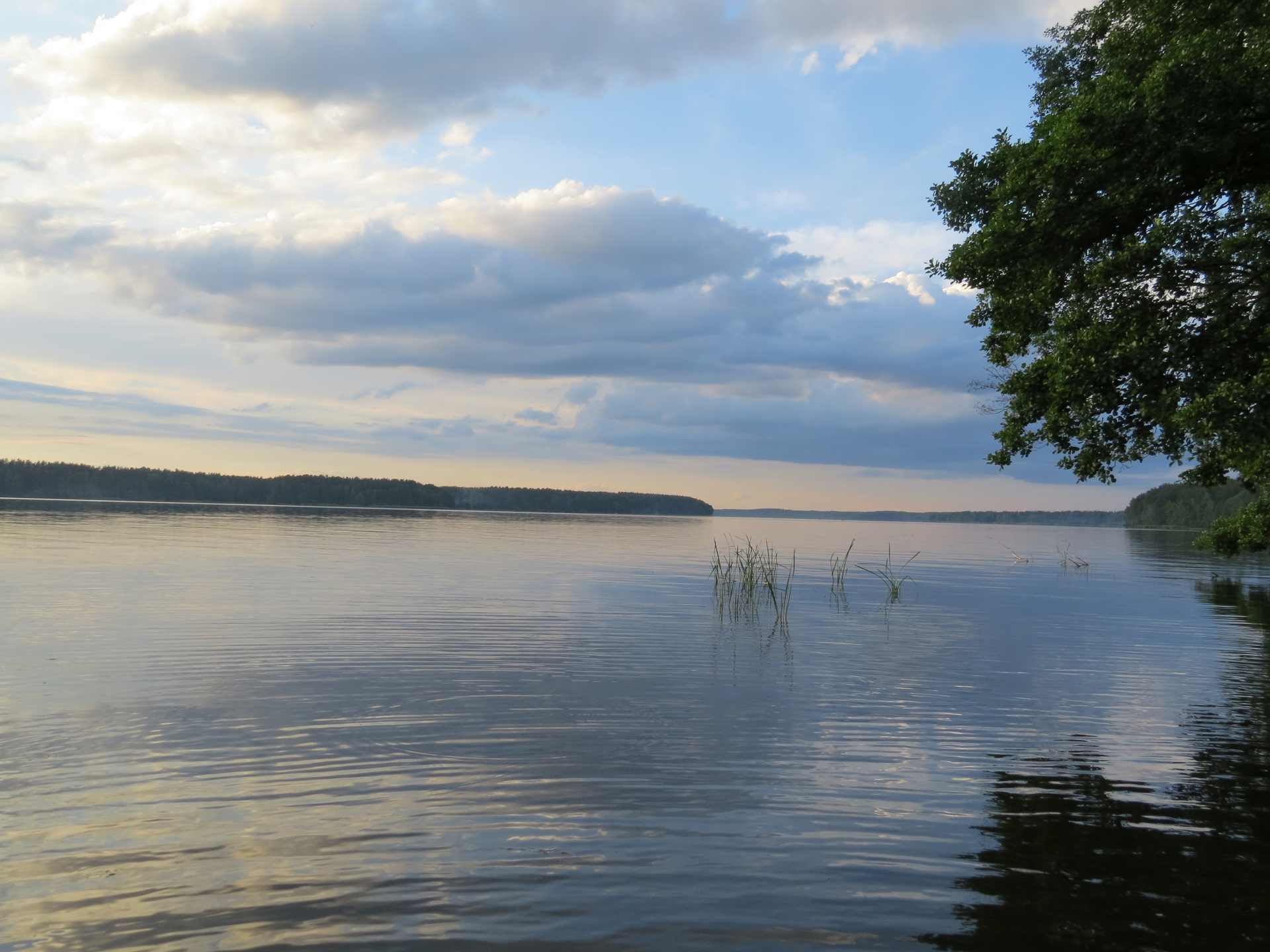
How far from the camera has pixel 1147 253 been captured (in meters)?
14.2

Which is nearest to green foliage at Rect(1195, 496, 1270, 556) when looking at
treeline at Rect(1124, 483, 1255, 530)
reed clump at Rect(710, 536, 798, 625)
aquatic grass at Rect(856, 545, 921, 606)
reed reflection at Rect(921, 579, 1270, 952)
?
aquatic grass at Rect(856, 545, 921, 606)

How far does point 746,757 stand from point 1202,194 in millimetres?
11880

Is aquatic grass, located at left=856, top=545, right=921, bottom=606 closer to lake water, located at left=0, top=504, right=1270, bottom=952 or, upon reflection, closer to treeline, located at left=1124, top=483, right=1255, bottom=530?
lake water, located at left=0, top=504, right=1270, bottom=952

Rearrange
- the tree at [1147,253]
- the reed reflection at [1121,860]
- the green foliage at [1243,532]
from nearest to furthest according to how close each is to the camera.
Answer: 1. the reed reflection at [1121,860]
2. the tree at [1147,253]
3. the green foliage at [1243,532]

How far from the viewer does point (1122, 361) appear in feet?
47.1

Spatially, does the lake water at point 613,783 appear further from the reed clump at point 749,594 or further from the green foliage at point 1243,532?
the green foliage at point 1243,532

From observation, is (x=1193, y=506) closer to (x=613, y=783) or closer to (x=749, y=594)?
(x=749, y=594)

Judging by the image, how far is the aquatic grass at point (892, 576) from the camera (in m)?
32.8

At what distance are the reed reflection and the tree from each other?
574cm

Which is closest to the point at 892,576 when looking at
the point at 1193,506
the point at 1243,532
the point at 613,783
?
the point at 1243,532

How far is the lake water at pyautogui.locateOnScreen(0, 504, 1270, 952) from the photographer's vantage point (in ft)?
21.6

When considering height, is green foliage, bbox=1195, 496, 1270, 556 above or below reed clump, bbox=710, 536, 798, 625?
above

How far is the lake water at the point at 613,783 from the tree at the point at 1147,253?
501cm

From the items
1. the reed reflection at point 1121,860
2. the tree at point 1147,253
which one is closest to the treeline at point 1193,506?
the tree at point 1147,253
